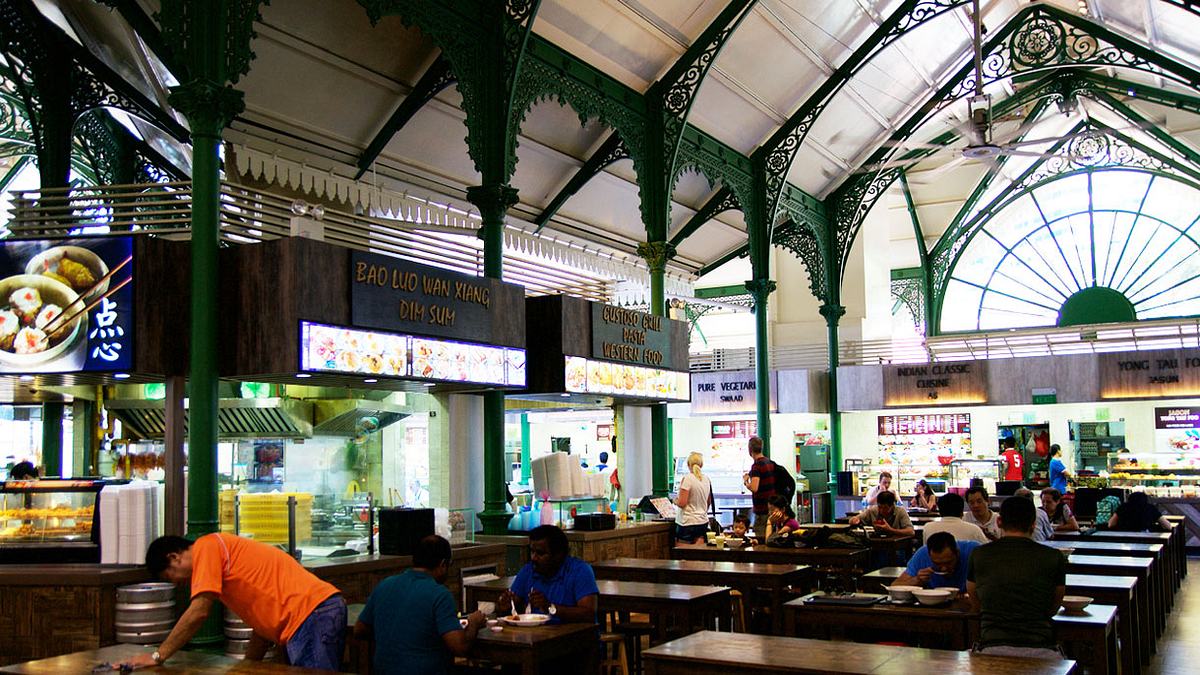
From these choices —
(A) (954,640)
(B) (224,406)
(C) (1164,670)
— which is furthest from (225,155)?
(C) (1164,670)

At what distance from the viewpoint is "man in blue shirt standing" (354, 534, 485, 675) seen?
5.29 meters

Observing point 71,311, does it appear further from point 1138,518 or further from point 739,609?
point 1138,518

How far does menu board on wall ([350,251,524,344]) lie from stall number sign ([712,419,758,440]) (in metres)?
15.5

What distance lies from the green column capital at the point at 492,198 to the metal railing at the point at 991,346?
43.9ft

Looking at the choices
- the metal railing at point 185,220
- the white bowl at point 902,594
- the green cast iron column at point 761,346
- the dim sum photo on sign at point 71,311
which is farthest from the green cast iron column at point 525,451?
the white bowl at point 902,594

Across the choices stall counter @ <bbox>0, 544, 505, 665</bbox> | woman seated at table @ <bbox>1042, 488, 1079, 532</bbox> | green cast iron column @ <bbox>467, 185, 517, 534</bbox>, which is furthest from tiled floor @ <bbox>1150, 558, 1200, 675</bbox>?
stall counter @ <bbox>0, 544, 505, 665</bbox>

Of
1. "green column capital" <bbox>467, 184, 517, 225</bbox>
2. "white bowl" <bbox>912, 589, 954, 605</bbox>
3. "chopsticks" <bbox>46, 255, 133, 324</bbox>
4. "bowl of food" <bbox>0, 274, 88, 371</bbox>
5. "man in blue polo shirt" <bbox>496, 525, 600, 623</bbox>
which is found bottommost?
"white bowl" <bbox>912, 589, 954, 605</bbox>

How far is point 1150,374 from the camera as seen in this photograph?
19594mm

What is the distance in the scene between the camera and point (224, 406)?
36.2 ft

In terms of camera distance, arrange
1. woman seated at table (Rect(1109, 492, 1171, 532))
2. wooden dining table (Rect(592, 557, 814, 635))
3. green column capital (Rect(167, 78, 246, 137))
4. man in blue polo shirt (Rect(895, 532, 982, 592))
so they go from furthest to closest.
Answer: woman seated at table (Rect(1109, 492, 1171, 532))
wooden dining table (Rect(592, 557, 814, 635))
green column capital (Rect(167, 78, 246, 137))
man in blue polo shirt (Rect(895, 532, 982, 592))

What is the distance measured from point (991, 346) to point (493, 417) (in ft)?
47.9

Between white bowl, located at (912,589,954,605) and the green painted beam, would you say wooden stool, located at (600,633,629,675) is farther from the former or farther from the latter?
the green painted beam

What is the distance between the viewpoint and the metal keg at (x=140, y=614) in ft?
23.6

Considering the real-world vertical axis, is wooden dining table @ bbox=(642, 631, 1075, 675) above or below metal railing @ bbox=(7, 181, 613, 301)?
below
